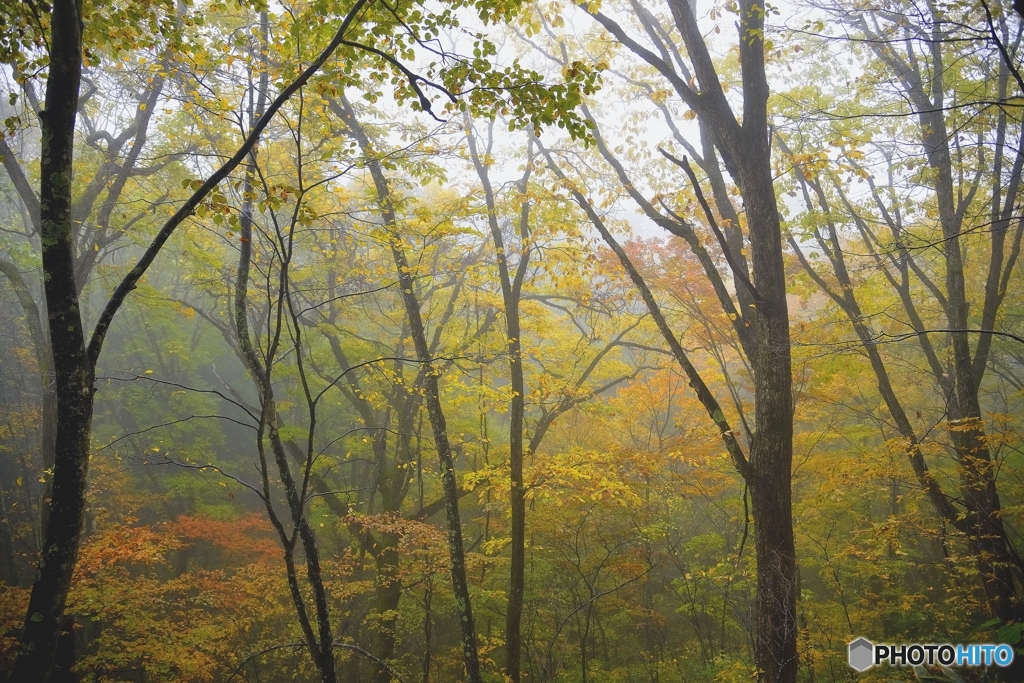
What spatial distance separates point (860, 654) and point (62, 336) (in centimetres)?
901

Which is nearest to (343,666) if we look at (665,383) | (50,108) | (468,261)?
(468,261)

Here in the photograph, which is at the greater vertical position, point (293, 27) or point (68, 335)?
point (293, 27)

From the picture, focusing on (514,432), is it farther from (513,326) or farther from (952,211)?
(952,211)

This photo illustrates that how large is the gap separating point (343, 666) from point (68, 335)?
41.9 ft

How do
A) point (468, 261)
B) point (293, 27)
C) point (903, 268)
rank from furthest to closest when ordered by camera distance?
1. point (468, 261)
2. point (903, 268)
3. point (293, 27)

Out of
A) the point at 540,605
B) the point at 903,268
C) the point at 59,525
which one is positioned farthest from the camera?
the point at 540,605

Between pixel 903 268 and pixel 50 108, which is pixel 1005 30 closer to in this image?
pixel 903 268

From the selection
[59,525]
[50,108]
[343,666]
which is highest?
[50,108]

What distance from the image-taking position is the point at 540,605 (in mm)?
11914

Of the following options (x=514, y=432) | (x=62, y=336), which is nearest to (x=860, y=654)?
(x=514, y=432)

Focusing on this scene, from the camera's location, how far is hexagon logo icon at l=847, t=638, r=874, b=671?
6597mm

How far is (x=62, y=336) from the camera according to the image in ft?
7.99

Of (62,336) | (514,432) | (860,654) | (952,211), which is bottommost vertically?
(860,654)

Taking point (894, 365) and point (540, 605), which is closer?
point (540, 605)
